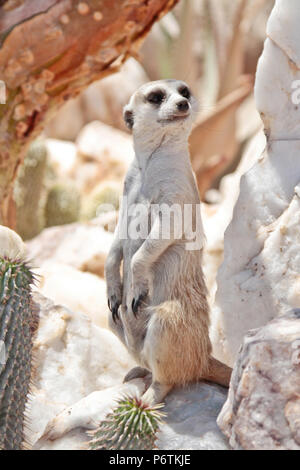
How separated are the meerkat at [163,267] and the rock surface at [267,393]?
430mm

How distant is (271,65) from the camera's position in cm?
290

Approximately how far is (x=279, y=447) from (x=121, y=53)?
114 inches

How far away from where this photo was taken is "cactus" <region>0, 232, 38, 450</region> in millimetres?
2385

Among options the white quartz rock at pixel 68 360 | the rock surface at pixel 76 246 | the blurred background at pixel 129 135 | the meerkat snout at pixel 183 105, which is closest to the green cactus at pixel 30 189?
the blurred background at pixel 129 135

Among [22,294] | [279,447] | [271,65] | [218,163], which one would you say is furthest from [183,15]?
[279,447]

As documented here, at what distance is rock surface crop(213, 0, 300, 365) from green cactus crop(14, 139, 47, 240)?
388 cm

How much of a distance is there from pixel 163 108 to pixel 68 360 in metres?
1.30

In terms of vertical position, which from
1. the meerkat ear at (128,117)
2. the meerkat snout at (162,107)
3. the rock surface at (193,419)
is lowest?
the rock surface at (193,419)

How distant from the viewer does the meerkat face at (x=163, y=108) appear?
2630 millimetres

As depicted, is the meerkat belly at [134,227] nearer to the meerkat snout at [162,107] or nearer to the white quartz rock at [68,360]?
the meerkat snout at [162,107]

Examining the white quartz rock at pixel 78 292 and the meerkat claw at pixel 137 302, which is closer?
the meerkat claw at pixel 137 302

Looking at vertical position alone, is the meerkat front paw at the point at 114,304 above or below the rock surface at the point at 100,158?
above

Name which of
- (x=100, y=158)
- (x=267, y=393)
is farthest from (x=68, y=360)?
(x=100, y=158)

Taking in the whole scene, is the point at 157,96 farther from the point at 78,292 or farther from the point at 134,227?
the point at 78,292
